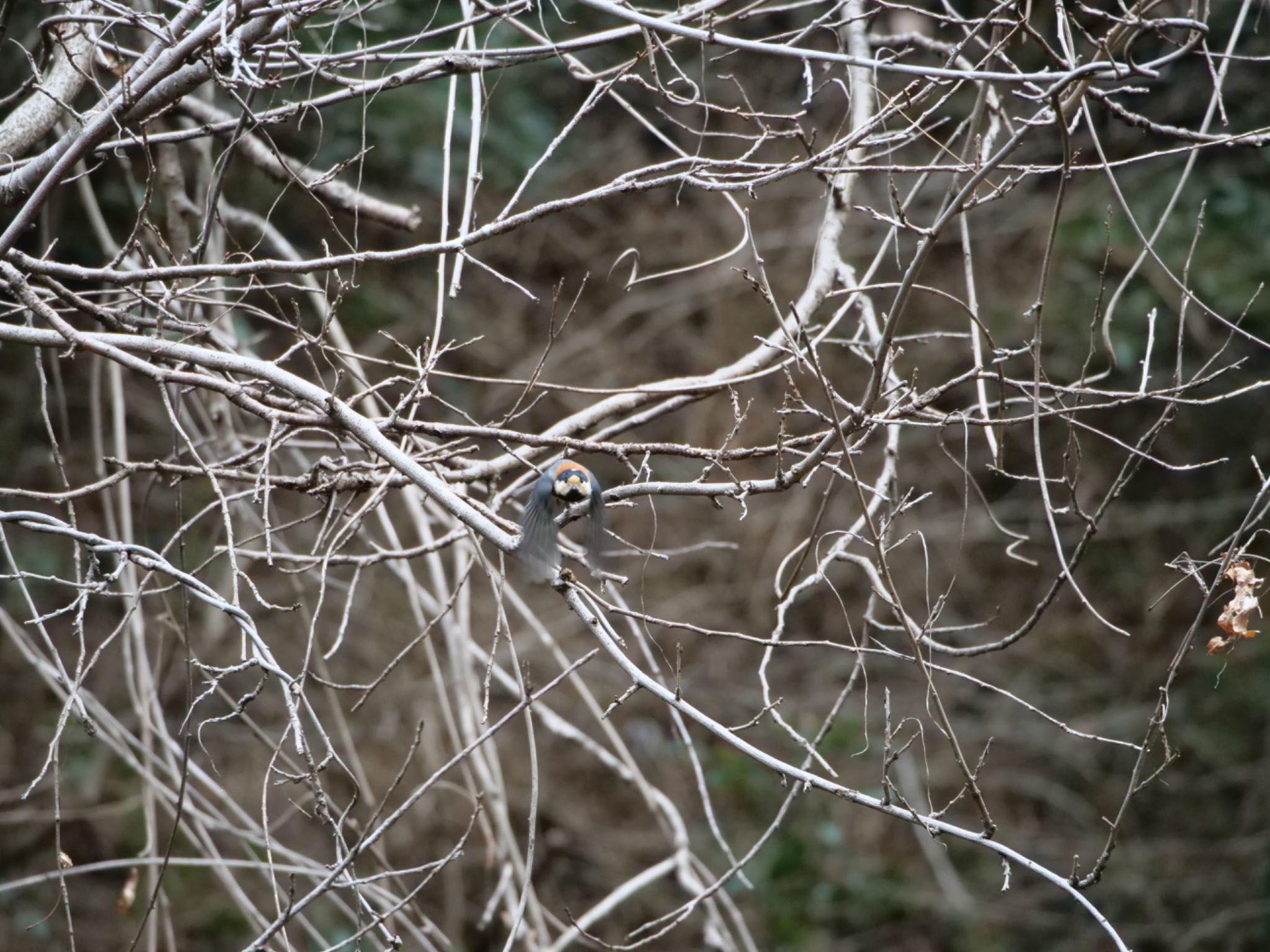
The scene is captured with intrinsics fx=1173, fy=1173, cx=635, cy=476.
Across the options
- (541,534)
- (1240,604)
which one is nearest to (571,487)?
(541,534)

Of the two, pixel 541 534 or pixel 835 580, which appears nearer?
pixel 541 534

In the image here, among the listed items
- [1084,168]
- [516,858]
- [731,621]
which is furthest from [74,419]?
[1084,168]

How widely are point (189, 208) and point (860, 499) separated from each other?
1928 millimetres

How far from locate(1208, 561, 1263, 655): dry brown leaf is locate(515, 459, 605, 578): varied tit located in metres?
0.98

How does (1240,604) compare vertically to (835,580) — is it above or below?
above

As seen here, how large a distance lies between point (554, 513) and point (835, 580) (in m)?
4.26

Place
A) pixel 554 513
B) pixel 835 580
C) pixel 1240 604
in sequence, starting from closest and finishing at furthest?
pixel 1240 604, pixel 554 513, pixel 835 580

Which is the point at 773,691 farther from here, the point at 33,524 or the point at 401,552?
the point at 33,524

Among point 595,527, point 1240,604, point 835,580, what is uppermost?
point 595,527

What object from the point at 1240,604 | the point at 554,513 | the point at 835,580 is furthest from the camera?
the point at 835,580

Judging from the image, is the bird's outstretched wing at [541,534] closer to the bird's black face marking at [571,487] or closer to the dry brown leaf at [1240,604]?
the bird's black face marking at [571,487]

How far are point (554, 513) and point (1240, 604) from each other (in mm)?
1084

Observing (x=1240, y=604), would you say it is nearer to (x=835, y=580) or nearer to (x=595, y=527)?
(x=595, y=527)

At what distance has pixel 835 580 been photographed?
6004 mm
